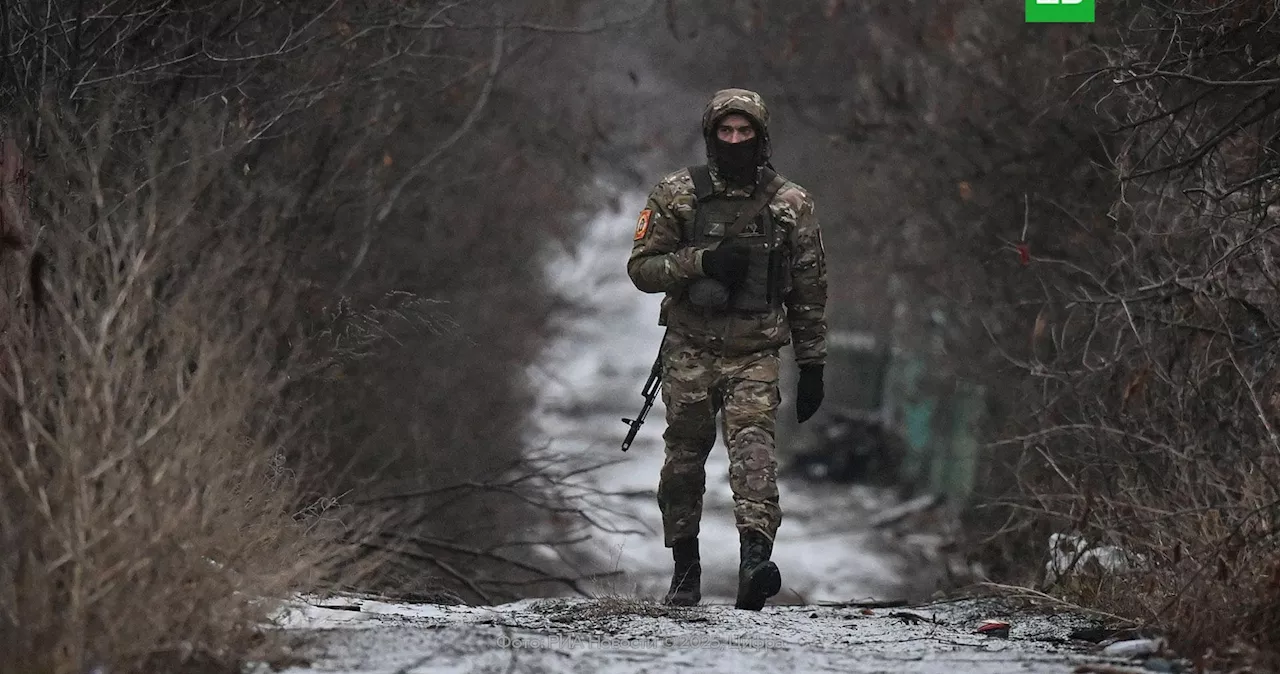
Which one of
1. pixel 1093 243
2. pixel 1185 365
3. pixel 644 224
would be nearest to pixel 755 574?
pixel 644 224

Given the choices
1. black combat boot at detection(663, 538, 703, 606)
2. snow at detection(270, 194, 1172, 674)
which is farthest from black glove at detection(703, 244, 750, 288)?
snow at detection(270, 194, 1172, 674)

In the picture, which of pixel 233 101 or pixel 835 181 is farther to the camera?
pixel 835 181

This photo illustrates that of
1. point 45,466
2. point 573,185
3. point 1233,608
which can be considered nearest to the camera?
point 45,466

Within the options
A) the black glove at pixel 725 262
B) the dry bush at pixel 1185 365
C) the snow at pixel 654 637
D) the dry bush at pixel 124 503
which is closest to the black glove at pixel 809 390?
the black glove at pixel 725 262

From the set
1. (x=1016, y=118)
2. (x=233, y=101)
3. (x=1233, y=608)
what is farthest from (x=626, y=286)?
(x=1233, y=608)

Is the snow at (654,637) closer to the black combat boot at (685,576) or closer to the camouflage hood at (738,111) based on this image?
the black combat boot at (685,576)

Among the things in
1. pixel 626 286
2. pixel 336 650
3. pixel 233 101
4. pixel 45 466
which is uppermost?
pixel 626 286

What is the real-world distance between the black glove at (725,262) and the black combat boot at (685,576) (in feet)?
4.01

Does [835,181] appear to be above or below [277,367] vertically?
above

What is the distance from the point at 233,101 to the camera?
944 cm

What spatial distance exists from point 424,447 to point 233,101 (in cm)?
617

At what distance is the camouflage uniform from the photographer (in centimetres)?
728

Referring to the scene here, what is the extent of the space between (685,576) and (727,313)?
1.16m

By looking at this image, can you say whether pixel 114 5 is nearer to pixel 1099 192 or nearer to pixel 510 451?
pixel 1099 192
